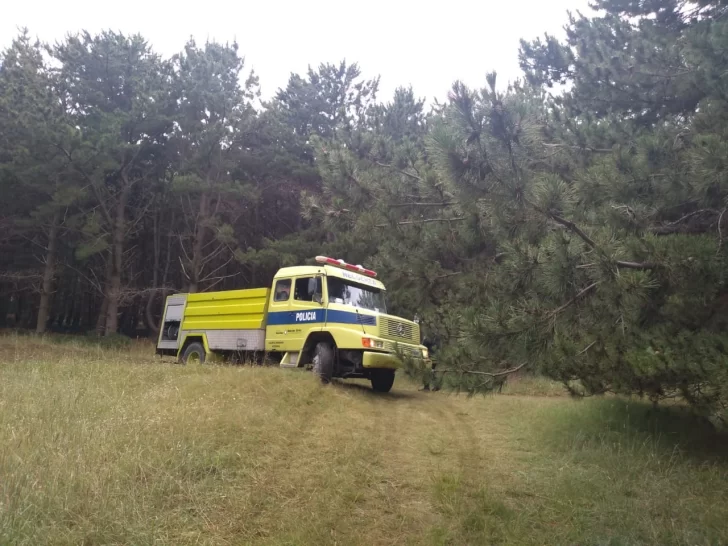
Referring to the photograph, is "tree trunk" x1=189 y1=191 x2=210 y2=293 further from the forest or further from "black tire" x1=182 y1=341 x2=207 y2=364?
the forest

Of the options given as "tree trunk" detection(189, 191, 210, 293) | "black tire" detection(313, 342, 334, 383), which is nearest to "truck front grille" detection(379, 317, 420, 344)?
"black tire" detection(313, 342, 334, 383)

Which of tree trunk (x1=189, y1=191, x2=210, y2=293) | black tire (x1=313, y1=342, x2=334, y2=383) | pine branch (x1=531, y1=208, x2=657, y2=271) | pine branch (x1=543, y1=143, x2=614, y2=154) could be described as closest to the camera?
A: pine branch (x1=531, y1=208, x2=657, y2=271)

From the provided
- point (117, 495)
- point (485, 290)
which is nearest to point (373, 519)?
point (117, 495)

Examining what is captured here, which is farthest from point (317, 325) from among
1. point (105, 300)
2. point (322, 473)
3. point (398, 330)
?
point (105, 300)

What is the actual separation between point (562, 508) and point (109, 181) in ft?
82.2

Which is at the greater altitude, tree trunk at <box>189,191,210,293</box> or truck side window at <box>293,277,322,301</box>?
tree trunk at <box>189,191,210,293</box>

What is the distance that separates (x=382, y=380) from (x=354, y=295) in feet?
6.51

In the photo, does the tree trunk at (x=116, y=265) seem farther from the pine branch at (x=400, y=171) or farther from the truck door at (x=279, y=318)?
the pine branch at (x=400, y=171)

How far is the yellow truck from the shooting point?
10312 millimetres

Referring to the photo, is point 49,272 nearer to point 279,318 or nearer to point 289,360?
point 279,318

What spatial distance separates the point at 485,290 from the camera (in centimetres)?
661

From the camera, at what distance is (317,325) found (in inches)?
420

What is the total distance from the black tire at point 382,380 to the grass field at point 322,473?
3.17 m

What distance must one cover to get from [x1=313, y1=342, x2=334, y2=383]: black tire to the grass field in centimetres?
200
